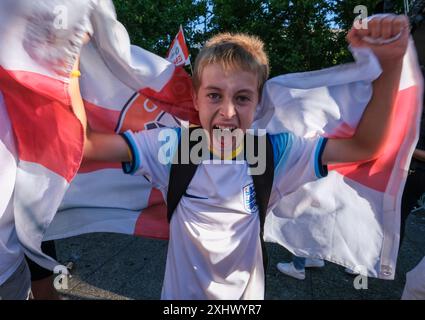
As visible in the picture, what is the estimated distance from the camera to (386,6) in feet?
7.68

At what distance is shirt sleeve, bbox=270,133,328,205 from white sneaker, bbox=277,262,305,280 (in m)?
1.82

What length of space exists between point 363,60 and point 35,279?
76.2 inches

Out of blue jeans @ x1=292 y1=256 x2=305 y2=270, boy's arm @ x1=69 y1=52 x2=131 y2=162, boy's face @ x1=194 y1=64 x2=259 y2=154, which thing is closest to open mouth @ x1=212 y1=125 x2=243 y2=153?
boy's face @ x1=194 y1=64 x2=259 y2=154

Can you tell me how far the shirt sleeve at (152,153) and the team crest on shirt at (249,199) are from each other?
12.5 inches

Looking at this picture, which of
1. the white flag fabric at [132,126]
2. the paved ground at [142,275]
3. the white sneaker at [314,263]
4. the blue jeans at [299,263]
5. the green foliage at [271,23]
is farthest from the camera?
the green foliage at [271,23]

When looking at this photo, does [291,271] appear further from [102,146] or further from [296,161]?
[102,146]

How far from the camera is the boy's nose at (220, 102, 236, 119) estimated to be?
51.0 inches

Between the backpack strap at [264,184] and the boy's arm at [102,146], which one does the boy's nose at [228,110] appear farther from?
the boy's arm at [102,146]

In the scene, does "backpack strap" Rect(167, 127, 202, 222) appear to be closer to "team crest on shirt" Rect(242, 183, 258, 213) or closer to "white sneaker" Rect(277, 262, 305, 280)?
"team crest on shirt" Rect(242, 183, 258, 213)

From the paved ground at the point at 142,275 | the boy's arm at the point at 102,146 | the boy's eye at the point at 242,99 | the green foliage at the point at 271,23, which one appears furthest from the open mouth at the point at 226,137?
the green foliage at the point at 271,23

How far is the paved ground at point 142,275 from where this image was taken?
2.81 metres

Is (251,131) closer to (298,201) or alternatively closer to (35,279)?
(298,201)

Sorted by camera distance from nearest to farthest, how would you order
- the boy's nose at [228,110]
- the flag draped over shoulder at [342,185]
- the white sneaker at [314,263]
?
1. the boy's nose at [228,110]
2. the flag draped over shoulder at [342,185]
3. the white sneaker at [314,263]

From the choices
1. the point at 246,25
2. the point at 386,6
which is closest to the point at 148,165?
the point at 386,6
